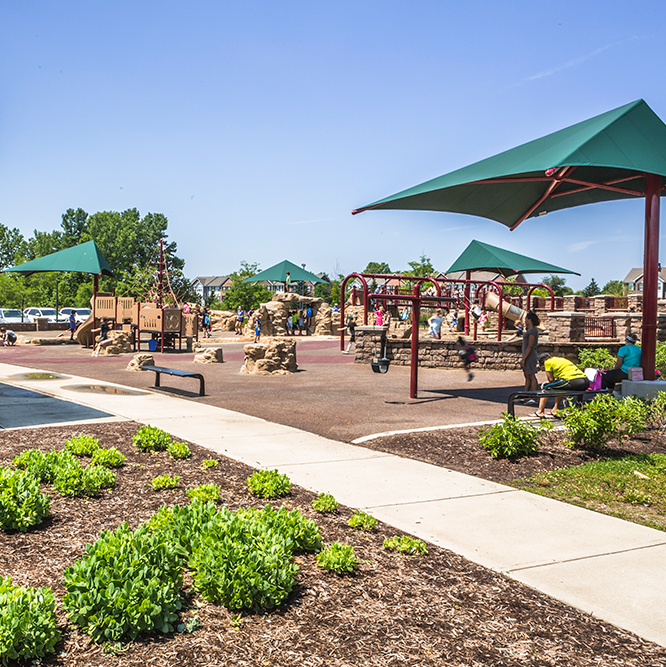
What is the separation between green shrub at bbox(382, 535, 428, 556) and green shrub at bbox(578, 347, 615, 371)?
12.4 metres

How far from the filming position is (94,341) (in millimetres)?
25188

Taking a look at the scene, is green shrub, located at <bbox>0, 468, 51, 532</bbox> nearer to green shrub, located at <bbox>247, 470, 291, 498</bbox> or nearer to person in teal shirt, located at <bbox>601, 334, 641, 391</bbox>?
green shrub, located at <bbox>247, 470, 291, 498</bbox>

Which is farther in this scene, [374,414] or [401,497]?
[374,414]

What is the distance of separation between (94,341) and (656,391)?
2144cm

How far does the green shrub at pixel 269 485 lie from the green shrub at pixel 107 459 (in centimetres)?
150

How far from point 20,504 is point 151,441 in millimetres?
2401

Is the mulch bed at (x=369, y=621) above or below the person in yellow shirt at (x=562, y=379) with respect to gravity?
below

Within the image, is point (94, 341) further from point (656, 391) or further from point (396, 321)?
point (656, 391)

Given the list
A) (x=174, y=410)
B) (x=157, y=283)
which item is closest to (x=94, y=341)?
(x=157, y=283)

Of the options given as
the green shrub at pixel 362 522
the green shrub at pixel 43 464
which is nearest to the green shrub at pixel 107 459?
the green shrub at pixel 43 464

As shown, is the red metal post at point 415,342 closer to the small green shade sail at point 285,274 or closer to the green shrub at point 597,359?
the green shrub at point 597,359

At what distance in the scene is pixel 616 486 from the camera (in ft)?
19.9

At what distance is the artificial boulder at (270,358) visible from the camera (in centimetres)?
1639

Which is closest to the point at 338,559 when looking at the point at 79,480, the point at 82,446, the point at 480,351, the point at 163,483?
the point at 163,483
